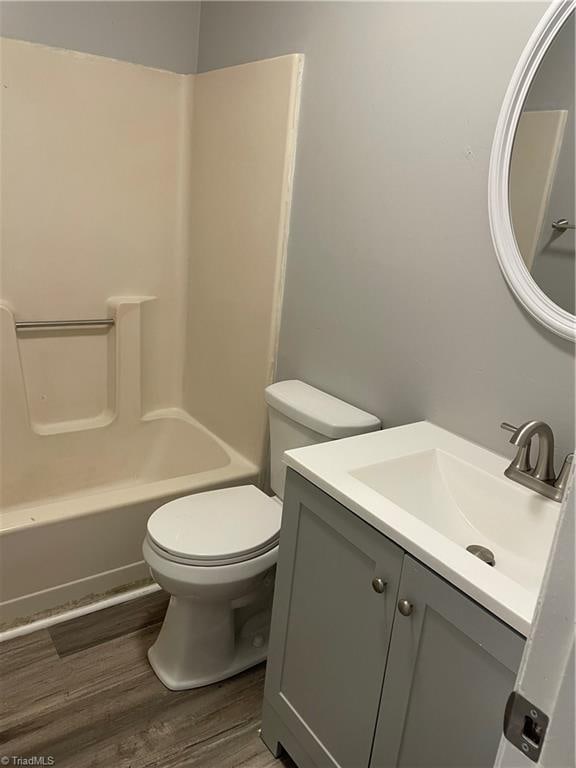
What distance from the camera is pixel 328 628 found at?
→ 4.30 ft

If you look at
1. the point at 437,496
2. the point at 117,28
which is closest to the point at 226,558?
the point at 437,496

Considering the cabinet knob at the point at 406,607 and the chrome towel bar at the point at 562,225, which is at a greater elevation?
the chrome towel bar at the point at 562,225

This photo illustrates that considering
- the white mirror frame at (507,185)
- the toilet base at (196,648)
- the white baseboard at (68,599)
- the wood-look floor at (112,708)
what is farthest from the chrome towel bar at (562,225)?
the white baseboard at (68,599)

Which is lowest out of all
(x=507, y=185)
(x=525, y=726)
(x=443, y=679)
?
(x=443, y=679)

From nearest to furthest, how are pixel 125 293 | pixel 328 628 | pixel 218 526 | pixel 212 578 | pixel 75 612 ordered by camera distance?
pixel 328 628, pixel 212 578, pixel 218 526, pixel 75 612, pixel 125 293

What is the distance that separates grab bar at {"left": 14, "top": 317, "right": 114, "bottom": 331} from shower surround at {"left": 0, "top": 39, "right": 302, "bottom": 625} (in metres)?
0.02

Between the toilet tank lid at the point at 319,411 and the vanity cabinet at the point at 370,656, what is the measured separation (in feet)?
1.16

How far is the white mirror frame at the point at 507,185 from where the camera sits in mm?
1243

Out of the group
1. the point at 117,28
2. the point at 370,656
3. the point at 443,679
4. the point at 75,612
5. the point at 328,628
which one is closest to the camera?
the point at 443,679

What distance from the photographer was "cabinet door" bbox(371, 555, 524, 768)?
952 millimetres

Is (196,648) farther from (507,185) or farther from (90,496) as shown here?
→ (507,185)

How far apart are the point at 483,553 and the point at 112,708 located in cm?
116

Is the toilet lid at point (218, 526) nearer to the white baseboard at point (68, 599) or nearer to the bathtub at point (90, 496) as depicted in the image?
the bathtub at point (90, 496)

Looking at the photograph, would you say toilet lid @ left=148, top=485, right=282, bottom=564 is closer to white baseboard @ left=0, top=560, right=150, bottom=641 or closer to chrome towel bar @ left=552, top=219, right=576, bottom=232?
white baseboard @ left=0, top=560, right=150, bottom=641
